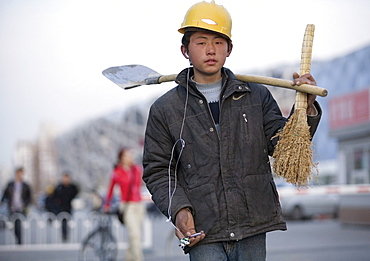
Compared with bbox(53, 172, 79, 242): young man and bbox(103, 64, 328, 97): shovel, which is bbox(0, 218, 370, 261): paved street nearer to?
bbox(53, 172, 79, 242): young man

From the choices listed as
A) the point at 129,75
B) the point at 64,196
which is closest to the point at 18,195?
the point at 64,196

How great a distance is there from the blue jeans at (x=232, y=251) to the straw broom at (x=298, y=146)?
36cm

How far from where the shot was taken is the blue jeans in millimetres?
3350

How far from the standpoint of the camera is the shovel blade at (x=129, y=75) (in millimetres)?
4047

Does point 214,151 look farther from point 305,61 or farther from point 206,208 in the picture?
point 305,61

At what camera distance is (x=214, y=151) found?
3383 mm

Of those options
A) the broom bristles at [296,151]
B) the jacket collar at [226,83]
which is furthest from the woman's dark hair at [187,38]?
the broom bristles at [296,151]

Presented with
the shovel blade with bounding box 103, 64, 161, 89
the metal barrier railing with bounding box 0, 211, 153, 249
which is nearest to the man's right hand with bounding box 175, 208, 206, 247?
the shovel blade with bounding box 103, 64, 161, 89

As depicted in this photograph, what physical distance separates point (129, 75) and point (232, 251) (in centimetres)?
131

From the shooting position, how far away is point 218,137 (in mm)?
3391

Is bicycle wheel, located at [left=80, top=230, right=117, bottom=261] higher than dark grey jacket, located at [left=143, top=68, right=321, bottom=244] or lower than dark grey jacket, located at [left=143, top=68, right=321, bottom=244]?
lower

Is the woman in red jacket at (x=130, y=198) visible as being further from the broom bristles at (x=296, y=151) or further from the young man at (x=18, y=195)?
the broom bristles at (x=296, y=151)

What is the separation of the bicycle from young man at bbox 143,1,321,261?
6459 millimetres

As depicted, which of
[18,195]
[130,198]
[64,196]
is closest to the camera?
[130,198]
